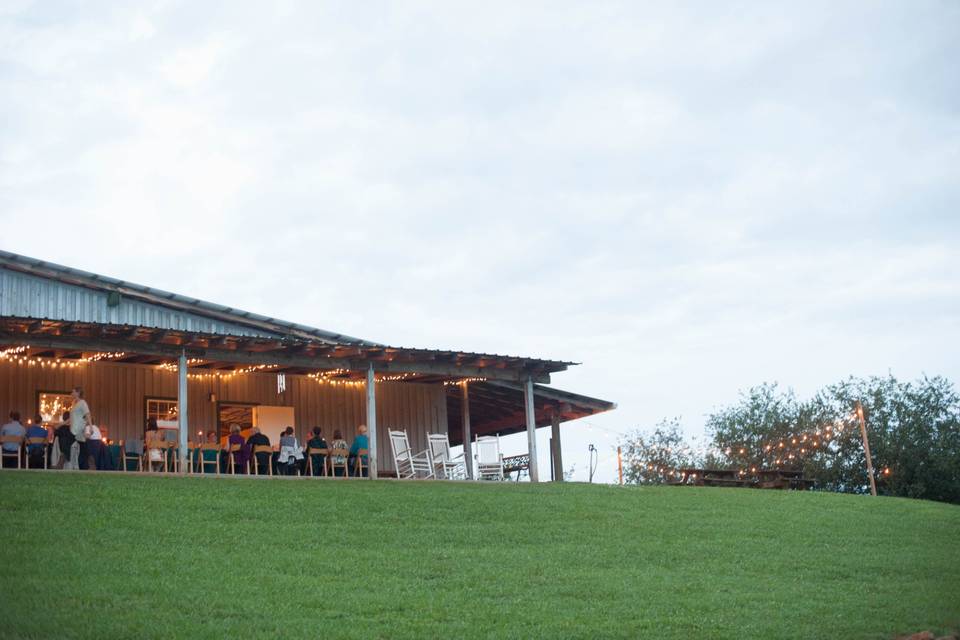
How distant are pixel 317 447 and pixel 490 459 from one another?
3727 mm

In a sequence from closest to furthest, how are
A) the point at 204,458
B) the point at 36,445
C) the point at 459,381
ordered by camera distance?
the point at 36,445 → the point at 204,458 → the point at 459,381

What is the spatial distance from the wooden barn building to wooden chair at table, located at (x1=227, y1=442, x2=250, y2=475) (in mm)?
1171

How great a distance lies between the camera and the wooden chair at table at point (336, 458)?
64.5ft

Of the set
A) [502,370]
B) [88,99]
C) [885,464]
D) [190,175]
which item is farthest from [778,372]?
[88,99]

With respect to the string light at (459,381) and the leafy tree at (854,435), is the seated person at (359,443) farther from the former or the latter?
the leafy tree at (854,435)

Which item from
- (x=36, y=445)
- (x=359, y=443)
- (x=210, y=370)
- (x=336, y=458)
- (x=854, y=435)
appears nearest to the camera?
(x=36, y=445)

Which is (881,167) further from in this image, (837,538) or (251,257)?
(251,257)

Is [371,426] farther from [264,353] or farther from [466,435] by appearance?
[466,435]

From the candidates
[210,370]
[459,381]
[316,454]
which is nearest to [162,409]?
[210,370]

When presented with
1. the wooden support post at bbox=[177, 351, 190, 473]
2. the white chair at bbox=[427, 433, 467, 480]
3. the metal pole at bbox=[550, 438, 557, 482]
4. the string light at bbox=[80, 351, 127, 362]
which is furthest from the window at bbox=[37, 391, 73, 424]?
the metal pole at bbox=[550, 438, 557, 482]

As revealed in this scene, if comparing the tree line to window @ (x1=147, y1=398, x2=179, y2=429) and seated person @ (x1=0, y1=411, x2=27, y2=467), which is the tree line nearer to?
window @ (x1=147, y1=398, x2=179, y2=429)

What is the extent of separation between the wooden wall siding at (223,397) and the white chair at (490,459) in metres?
1.87

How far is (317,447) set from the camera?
1972cm

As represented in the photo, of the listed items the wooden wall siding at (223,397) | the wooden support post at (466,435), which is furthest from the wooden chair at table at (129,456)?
the wooden support post at (466,435)
